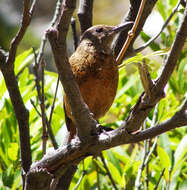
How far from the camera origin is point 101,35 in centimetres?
312

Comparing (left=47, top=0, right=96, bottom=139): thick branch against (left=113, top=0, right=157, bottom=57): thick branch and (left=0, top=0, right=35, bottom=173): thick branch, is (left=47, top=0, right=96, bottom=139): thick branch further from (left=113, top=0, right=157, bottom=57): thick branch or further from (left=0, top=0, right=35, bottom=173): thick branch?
(left=113, top=0, right=157, bottom=57): thick branch

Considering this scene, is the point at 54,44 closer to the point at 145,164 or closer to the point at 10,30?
the point at 145,164

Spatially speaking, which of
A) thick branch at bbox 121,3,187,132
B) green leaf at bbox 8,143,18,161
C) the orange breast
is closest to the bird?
the orange breast

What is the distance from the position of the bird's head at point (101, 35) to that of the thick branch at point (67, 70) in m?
1.20

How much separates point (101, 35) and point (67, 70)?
1.52 meters

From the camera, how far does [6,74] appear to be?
6.47 ft

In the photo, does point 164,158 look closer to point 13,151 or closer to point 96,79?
point 96,79

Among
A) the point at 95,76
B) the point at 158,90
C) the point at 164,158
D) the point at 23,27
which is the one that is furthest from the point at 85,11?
the point at 158,90

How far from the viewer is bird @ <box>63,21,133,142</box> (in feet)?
8.66

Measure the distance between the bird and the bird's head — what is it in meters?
0.04

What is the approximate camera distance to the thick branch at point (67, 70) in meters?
1.57

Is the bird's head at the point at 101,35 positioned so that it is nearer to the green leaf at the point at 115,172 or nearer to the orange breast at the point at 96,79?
the orange breast at the point at 96,79

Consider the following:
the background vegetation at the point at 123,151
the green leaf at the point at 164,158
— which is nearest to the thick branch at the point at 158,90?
the background vegetation at the point at 123,151

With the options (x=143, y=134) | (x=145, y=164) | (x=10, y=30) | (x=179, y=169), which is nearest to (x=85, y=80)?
(x=145, y=164)
